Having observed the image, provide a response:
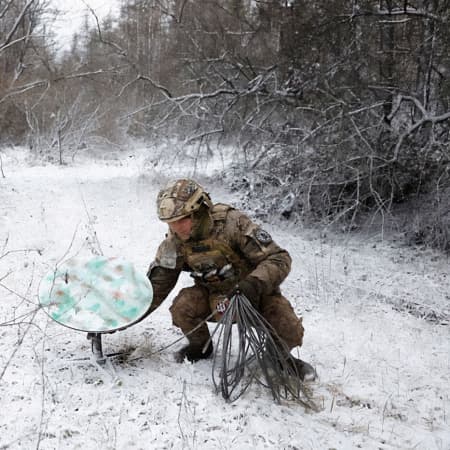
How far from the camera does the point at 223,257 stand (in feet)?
9.51

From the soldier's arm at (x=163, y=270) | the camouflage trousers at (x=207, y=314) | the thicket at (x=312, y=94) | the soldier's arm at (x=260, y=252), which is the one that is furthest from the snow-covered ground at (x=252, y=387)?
the thicket at (x=312, y=94)

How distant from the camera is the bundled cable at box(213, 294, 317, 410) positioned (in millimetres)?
2559

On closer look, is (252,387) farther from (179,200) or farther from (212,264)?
(179,200)

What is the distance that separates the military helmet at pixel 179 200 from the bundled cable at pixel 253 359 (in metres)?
0.52

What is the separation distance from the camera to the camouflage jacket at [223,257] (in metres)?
2.76

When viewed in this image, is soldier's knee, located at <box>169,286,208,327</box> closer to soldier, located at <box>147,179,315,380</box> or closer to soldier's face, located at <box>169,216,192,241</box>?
soldier, located at <box>147,179,315,380</box>

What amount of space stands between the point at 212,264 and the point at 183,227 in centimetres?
29

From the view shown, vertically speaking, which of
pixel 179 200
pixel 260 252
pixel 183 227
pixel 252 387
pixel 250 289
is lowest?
pixel 252 387

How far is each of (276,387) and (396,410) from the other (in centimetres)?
70

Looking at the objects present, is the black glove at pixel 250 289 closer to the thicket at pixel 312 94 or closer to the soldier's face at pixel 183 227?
the soldier's face at pixel 183 227

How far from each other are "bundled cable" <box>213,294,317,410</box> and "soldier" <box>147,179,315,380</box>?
8 centimetres

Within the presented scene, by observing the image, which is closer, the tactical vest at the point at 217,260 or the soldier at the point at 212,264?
the soldier at the point at 212,264

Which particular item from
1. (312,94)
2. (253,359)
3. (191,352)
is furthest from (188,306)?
(312,94)

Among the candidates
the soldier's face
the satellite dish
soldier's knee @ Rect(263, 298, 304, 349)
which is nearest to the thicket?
soldier's knee @ Rect(263, 298, 304, 349)
